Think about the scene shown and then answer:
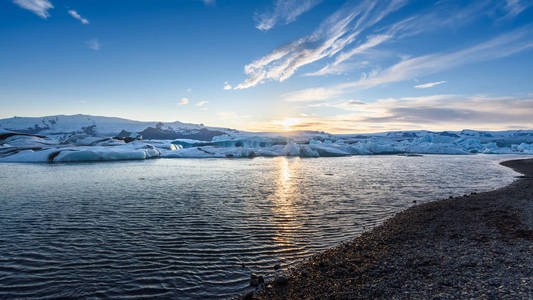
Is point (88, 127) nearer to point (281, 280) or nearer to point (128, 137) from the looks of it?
point (128, 137)

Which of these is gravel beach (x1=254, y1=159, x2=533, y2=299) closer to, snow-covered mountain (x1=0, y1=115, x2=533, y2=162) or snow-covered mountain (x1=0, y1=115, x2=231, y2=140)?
snow-covered mountain (x1=0, y1=115, x2=533, y2=162)

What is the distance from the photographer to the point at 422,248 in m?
5.85

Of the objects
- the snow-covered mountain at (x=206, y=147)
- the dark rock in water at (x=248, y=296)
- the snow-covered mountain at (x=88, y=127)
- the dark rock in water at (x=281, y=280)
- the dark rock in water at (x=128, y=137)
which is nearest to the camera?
the dark rock in water at (x=248, y=296)

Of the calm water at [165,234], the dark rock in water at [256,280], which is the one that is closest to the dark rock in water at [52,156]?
the calm water at [165,234]

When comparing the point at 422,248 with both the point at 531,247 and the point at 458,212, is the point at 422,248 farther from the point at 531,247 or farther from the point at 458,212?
the point at 458,212

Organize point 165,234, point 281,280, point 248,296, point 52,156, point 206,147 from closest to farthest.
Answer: point 248,296, point 281,280, point 165,234, point 52,156, point 206,147

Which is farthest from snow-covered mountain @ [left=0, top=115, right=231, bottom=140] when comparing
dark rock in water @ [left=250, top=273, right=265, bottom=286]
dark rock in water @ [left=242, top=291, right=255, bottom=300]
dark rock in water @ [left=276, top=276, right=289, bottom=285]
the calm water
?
dark rock in water @ [left=242, top=291, right=255, bottom=300]

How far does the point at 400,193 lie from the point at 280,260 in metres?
10.1

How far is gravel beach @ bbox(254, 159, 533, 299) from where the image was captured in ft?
12.9

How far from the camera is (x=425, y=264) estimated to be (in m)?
4.94

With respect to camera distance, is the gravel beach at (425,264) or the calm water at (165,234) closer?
the gravel beach at (425,264)

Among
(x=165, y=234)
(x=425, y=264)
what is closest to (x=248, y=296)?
(x=425, y=264)

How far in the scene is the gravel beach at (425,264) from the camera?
3.94m

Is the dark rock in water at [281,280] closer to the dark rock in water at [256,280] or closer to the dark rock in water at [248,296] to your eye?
the dark rock in water at [256,280]
